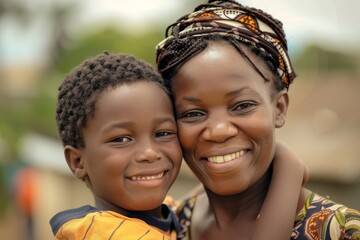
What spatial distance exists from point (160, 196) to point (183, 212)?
54 centimetres

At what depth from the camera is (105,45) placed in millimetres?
26141

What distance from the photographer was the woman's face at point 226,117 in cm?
272

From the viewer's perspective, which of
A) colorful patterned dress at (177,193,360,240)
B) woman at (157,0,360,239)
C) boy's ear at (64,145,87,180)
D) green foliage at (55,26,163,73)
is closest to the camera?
colorful patterned dress at (177,193,360,240)

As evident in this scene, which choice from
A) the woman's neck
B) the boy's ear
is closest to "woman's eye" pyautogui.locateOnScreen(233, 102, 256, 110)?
the woman's neck

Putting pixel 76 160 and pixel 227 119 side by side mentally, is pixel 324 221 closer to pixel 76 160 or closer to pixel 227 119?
pixel 227 119

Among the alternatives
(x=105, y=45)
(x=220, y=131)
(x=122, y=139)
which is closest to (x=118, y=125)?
(x=122, y=139)

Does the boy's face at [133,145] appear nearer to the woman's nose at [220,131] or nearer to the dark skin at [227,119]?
the dark skin at [227,119]

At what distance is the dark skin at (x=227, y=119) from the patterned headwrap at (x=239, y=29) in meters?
0.07

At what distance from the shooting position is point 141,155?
279 centimetres

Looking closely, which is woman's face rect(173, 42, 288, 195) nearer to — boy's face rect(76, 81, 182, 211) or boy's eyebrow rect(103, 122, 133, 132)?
boy's face rect(76, 81, 182, 211)

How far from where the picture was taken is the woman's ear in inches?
115

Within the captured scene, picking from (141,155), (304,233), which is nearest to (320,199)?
(304,233)

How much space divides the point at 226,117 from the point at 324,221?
0.57 meters

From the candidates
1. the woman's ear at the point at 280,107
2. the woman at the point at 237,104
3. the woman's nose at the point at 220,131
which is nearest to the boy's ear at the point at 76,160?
the woman at the point at 237,104
